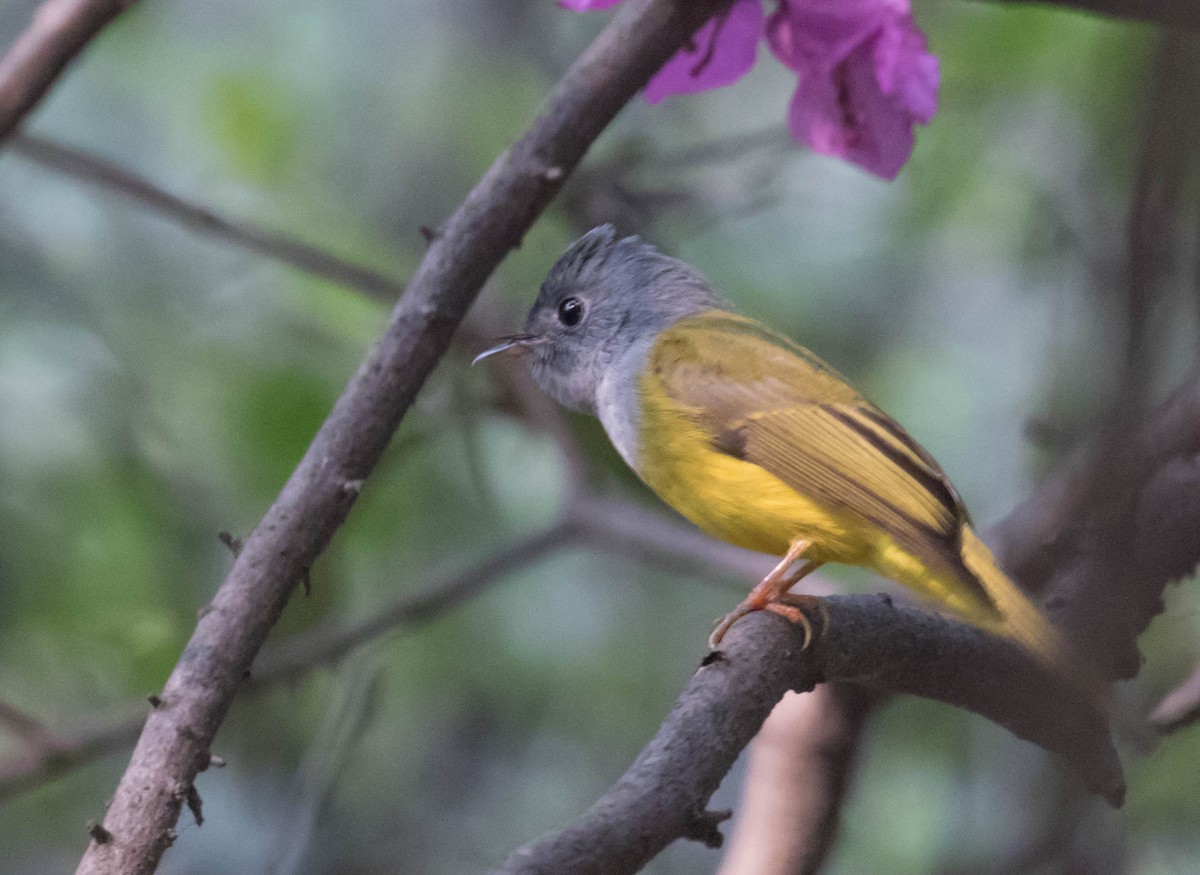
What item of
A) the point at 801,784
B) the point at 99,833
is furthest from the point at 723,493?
the point at 99,833

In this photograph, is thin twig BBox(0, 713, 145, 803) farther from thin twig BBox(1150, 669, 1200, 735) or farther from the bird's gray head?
thin twig BBox(1150, 669, 1200, 735)

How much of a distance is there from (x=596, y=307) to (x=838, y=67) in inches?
38.0

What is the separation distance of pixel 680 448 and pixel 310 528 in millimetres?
793

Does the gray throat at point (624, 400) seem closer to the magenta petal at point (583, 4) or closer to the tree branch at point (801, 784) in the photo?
the tree branch at point (801, 784)

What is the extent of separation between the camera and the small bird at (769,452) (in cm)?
202

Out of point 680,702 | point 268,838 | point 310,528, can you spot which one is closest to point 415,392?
point 310,528

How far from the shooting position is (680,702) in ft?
5.41

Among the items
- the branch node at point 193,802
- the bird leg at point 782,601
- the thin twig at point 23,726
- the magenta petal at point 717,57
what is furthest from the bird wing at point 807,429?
the thin twig at point 23,726

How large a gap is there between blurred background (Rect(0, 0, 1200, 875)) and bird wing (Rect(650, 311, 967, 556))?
42cm

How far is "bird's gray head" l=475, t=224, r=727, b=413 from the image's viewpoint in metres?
2.73

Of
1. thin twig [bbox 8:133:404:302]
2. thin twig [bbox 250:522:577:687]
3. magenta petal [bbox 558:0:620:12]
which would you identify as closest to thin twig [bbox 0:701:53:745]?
thin twig [bbox 250:522:577:687]

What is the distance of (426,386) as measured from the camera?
110 inches

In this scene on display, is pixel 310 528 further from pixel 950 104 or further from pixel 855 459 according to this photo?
pixel 950 104

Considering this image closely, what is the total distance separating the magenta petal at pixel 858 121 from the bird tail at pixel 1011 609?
1.82ft
